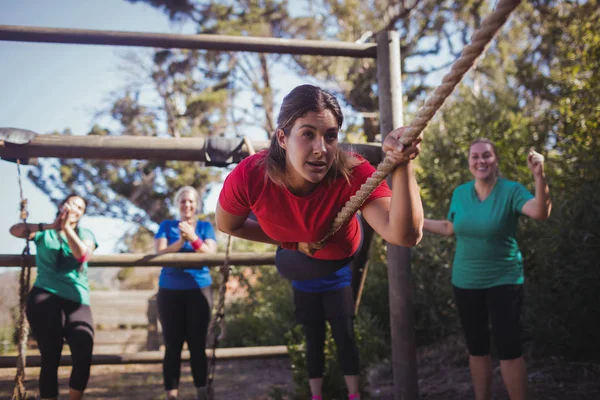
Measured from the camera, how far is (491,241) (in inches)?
91.7

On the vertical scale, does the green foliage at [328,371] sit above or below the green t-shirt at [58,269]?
below

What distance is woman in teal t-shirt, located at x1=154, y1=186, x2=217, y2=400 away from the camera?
277 cm

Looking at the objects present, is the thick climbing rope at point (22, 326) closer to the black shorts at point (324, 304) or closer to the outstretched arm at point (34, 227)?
the outstretched arm at point (34, 227)

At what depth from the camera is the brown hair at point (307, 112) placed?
150 cm

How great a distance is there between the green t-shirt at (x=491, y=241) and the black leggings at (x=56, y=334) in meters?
1.98

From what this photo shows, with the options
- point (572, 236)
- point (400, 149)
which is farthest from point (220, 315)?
point (572, 236)

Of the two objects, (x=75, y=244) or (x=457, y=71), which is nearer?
(x=457, y=71)

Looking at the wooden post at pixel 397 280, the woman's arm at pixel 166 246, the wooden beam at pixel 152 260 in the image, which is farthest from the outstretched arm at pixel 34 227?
the wooden post at pixel 397 280

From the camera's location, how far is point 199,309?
2.85m

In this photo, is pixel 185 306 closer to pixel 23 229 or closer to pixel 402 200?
pixel 23 229

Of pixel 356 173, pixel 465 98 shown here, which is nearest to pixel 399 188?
pixel 356 173

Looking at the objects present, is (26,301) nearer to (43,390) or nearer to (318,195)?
(43,390)

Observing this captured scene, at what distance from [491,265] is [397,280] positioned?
0.51 metres

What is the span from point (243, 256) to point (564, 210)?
232cm
